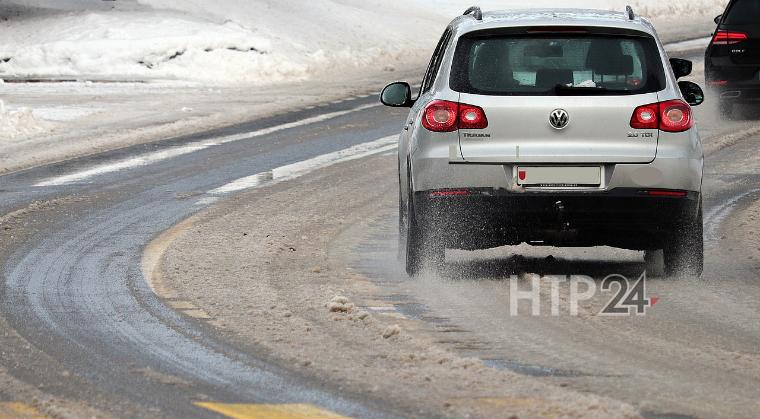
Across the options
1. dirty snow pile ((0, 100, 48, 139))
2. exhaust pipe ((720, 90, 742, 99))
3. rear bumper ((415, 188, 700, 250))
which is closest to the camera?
rear bumper ((415, 188, 700, 250))

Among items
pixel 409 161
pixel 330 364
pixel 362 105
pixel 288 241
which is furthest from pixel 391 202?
pixel 362 105

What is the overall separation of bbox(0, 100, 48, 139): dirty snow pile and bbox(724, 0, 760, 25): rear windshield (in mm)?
8745

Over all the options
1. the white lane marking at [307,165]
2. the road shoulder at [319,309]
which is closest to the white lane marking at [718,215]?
the road shoulder at [319,309]

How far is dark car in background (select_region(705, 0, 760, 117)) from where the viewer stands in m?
19.8

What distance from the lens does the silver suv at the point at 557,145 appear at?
9.29m

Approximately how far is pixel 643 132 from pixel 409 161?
1.42 m

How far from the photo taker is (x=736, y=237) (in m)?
11.8

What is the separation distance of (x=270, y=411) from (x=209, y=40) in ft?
83.3

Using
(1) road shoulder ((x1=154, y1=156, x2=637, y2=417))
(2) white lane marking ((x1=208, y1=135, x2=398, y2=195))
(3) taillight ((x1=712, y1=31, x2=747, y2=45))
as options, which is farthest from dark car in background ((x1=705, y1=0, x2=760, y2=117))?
(1) road shoulder ((x1=154, y1=156, x2=637, y2=417))

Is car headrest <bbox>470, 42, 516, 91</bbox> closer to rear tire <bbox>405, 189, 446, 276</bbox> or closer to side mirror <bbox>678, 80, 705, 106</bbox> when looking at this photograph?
rear tire <bbox>405, 189, 446, 276</bbox>

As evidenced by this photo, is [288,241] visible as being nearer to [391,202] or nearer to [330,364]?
[391,202]

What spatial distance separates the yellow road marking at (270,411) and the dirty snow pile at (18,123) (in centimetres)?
1497

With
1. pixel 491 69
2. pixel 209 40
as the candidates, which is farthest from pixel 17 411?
pixel 209 40

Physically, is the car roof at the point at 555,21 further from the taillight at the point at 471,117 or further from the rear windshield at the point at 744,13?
the rear windshield at the point at 744,13
